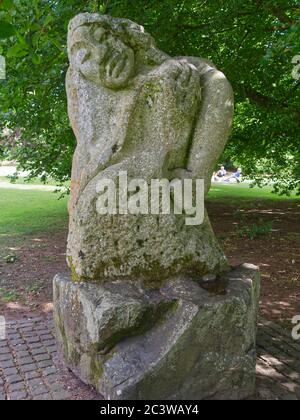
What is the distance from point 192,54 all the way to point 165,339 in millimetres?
6528

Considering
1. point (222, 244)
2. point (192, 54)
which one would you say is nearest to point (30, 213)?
point (222, 244)

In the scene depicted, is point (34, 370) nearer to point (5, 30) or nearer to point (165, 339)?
point (165, 339)

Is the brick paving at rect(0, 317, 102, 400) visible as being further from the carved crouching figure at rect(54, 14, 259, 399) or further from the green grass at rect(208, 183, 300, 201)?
the green grass at rect(208, 183, 300, 201)

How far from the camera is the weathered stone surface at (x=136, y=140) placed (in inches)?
136

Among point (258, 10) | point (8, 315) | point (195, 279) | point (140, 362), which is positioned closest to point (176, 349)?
point (140, 362)

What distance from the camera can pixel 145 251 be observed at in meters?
3.46

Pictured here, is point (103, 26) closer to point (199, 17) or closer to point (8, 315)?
point (8, 315)

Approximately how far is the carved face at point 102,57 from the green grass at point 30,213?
757cm

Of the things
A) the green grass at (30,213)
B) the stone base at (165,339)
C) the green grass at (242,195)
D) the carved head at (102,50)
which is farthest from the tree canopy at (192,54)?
the green grass at (242,195)

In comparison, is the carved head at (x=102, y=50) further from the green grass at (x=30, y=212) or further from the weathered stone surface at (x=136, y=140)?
the green grass at (x=30, y=212)

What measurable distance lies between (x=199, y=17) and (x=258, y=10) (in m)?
1.10

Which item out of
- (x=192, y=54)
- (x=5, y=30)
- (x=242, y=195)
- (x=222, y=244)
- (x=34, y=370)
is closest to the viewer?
(x=5, y=30)

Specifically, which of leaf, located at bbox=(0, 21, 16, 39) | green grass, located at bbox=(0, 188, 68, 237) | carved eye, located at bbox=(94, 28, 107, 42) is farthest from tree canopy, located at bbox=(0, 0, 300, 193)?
green grass, located at bbox=(0, 188, 68, 237)
